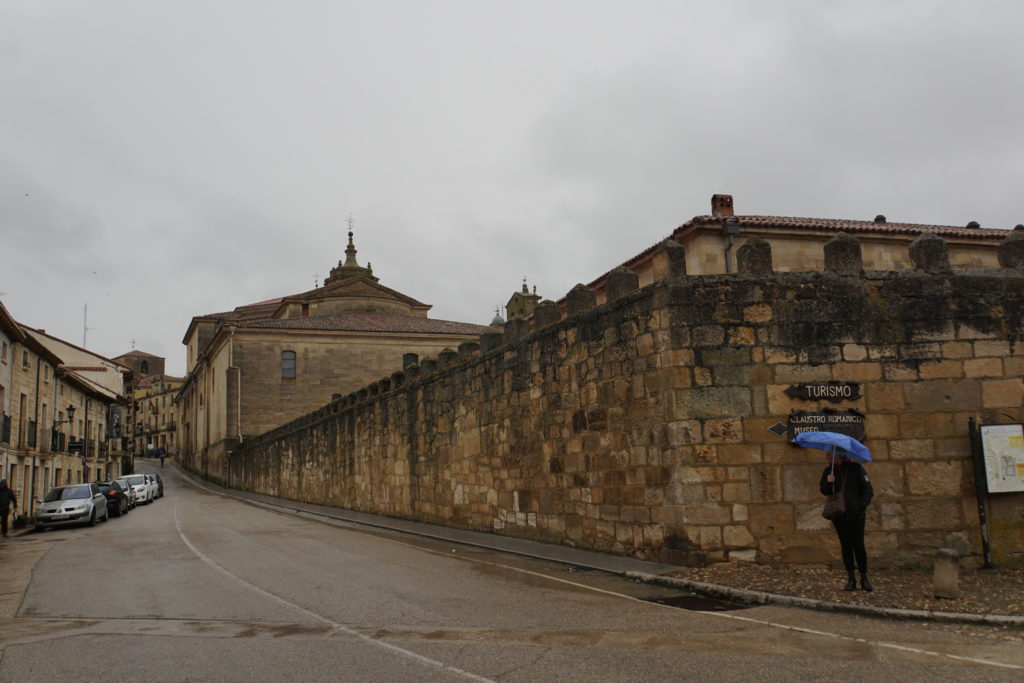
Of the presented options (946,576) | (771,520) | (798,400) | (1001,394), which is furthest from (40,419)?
(946,576)

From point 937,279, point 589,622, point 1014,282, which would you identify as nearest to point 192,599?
point 589,622

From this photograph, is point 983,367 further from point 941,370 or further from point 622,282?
point 622,282

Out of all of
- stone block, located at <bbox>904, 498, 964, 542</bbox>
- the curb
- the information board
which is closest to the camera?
the curb

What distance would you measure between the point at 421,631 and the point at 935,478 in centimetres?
Result: 689

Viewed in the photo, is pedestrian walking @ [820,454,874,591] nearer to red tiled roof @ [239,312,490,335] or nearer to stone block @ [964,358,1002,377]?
stone block @ [964,358,1002,377]

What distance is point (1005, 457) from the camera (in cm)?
1053

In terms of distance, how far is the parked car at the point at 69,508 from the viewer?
24312 millimetres

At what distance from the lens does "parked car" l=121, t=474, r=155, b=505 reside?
35.2 m

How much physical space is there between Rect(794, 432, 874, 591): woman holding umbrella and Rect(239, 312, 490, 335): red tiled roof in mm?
41005

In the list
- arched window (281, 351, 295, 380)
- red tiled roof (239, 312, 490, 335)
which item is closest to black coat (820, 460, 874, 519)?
red tiled roof (239, 312, 490, 335)

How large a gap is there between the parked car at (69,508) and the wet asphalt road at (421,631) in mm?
11765

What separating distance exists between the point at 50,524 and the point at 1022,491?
24202 millimetres

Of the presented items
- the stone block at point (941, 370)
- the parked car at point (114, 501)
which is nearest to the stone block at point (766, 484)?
the stone block at point (941, 370)

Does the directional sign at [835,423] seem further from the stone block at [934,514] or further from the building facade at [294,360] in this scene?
the building facade at [294,360]
